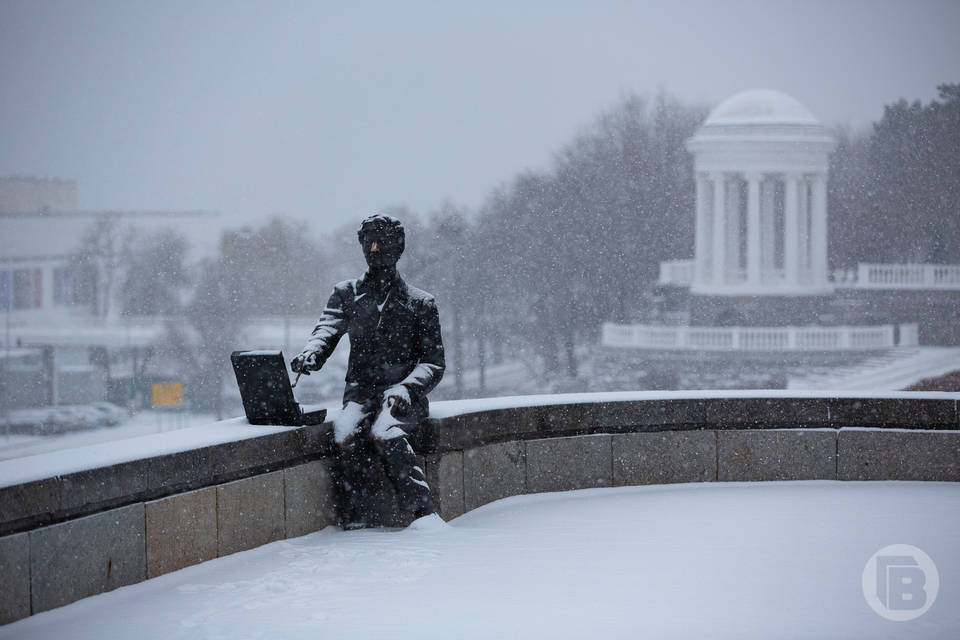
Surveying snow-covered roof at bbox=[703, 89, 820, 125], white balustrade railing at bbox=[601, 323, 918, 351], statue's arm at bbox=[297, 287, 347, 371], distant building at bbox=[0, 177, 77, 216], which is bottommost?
white balustrade railing at bbox=[601, 323, 918, 351]

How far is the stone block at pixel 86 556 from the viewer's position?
557cm

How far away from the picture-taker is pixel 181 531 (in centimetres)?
646


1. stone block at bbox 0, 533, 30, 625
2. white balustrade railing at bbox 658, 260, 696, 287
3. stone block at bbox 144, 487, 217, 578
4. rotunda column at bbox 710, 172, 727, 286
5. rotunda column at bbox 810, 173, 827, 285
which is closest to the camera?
stone block at bbox 0, 533, 30, 625

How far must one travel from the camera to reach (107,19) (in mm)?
82375

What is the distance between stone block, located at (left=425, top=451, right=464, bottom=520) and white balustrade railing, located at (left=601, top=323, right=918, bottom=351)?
5710 centimetres

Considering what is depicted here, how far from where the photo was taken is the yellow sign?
2611 inches

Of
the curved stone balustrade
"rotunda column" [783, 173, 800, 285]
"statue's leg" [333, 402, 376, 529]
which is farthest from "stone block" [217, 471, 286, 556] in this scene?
"rotunda column" [783, 173, 800, 285]

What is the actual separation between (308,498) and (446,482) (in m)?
0.97

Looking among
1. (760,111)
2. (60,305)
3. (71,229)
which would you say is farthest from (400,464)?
(71,229)

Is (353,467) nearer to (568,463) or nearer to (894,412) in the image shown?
(568,463)

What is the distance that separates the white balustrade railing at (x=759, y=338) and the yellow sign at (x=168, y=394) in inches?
856

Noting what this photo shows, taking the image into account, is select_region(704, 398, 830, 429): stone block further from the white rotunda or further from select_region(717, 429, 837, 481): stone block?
the white rotunda

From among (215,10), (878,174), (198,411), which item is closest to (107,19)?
(215,10)

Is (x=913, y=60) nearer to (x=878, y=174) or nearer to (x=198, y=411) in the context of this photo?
(x=878, y=174)
